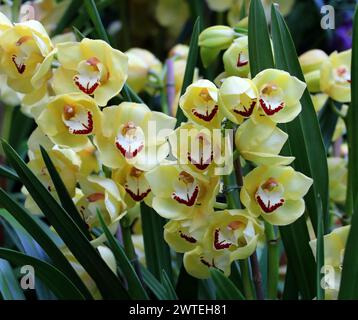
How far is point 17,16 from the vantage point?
0.89 m

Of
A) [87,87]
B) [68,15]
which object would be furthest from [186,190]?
[68,15]

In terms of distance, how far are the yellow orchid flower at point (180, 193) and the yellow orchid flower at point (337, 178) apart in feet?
1.03

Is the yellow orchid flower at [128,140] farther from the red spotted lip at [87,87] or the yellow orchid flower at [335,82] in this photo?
the yellow orchid flower at [335,82]

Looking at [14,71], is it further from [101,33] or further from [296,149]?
[296,149]

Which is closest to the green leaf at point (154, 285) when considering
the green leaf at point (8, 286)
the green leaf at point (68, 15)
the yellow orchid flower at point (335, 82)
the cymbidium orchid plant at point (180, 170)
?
the cymbidium orchid plant at point (180, 170)

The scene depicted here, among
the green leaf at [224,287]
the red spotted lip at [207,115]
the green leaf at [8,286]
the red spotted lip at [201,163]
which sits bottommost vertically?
the green leaf at [8,286]

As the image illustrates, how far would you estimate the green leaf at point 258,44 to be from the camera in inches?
→ 23.0

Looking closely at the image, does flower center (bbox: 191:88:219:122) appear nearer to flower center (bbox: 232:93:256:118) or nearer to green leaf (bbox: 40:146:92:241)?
flower center (bbox: 232:93:256:118)

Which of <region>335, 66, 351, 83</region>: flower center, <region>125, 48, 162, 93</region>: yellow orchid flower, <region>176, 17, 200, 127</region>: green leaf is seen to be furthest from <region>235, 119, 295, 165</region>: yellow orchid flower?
<region>125, 48, 162, 93</region>: yellow orchid flower

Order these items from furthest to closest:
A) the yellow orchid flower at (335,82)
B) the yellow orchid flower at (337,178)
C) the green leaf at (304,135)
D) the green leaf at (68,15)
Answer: the green leaf at (68,15) → the yellow orchid flower at (337,178) → the yellow orchid flower at (335,82) → the green leaf at (304,135)

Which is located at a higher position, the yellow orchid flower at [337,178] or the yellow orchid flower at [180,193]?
the yellow orchid flower at [180,193]

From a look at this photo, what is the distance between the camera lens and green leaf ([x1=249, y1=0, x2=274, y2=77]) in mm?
585

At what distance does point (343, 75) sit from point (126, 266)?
0.31 meters
